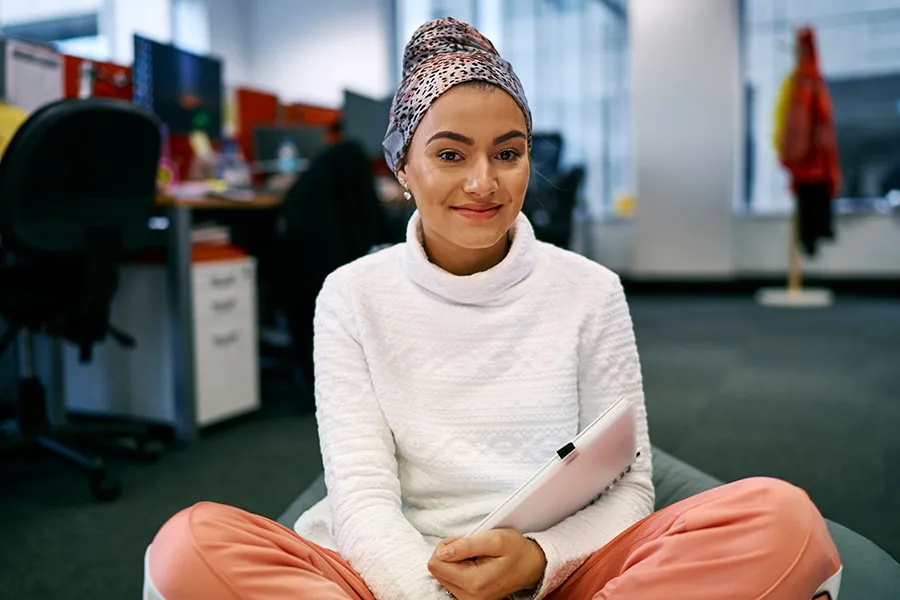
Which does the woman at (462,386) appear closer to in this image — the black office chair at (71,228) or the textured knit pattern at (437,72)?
the textured knit pattern at (437,72)

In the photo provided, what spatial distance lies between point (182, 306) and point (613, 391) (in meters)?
1.79

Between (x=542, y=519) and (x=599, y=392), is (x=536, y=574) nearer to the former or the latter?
(x=542, y=519)

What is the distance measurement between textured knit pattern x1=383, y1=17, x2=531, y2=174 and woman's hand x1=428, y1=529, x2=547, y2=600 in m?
0.49

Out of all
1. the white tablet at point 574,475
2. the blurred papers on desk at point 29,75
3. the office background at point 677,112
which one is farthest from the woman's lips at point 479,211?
the office background at point 677,112

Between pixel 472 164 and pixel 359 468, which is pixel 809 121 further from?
pixel 359 468

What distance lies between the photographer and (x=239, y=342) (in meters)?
2.76

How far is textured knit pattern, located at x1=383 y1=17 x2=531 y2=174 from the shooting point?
974mm

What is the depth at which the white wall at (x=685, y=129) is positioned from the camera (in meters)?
5.73

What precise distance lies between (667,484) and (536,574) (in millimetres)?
549

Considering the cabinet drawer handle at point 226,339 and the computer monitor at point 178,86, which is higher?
the computer monitor at point 178,86

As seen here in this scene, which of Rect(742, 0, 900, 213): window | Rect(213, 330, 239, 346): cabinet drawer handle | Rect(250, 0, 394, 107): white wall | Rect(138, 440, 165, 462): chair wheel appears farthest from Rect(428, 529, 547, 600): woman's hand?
Rect(250, 0, 394, 107): white wall

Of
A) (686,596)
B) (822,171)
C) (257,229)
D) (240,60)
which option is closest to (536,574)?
(686,596)

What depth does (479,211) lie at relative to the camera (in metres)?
0.98

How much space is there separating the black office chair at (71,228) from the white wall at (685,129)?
4392 millimetres
